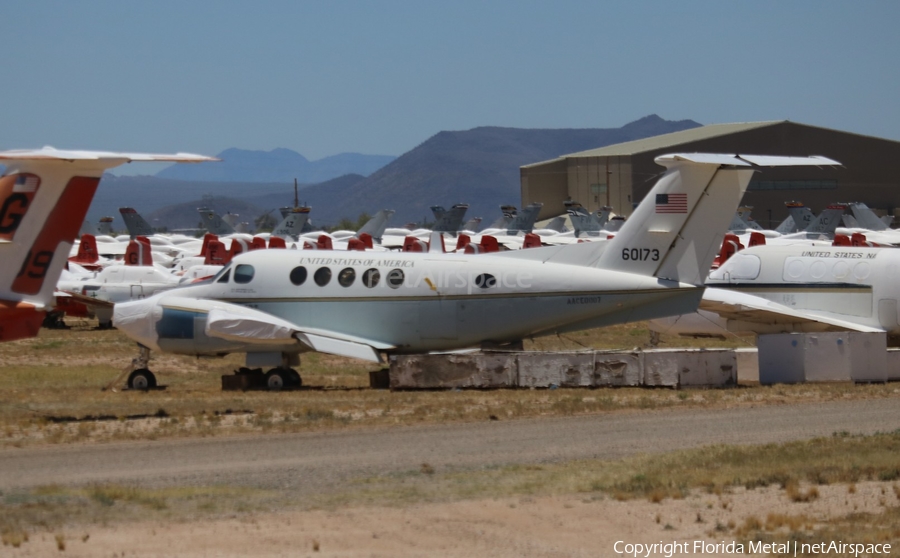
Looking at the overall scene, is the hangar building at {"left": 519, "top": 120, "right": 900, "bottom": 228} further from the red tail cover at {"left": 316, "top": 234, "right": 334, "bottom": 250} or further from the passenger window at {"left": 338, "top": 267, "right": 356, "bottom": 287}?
the passenger window at {"left": 338, "top": 267, "right": 356, "bottom": 287}

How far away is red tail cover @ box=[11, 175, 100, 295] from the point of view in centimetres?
1769

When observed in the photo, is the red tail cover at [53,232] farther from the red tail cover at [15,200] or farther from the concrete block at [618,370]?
the concrete block at [618,370]

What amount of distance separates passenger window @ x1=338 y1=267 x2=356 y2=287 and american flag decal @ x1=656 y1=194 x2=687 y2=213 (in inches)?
232

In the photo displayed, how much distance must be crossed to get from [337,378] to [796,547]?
16.3m

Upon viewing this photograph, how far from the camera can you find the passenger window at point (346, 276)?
22859 millimetres

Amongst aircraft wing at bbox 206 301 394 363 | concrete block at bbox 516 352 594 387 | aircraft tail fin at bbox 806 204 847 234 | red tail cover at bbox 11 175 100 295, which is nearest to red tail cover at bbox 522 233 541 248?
aircraft tail fin at bbox 806 204 847 234

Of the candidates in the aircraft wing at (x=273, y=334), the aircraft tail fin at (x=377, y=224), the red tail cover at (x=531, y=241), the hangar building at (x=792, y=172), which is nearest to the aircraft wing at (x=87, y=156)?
the aircraft wing at (x=273, y=334)

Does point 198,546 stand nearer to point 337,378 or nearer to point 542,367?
point 542,367

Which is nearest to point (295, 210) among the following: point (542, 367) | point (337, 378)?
point (337, 378)

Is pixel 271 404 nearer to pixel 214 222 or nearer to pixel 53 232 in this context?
pixel 53 232

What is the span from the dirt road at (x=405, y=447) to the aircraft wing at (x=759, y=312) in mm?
6330

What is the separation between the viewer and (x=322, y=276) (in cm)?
2300

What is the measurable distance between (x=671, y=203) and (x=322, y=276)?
6.76 meters

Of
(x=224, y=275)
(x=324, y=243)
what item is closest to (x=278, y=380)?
(x=224, y=275)
